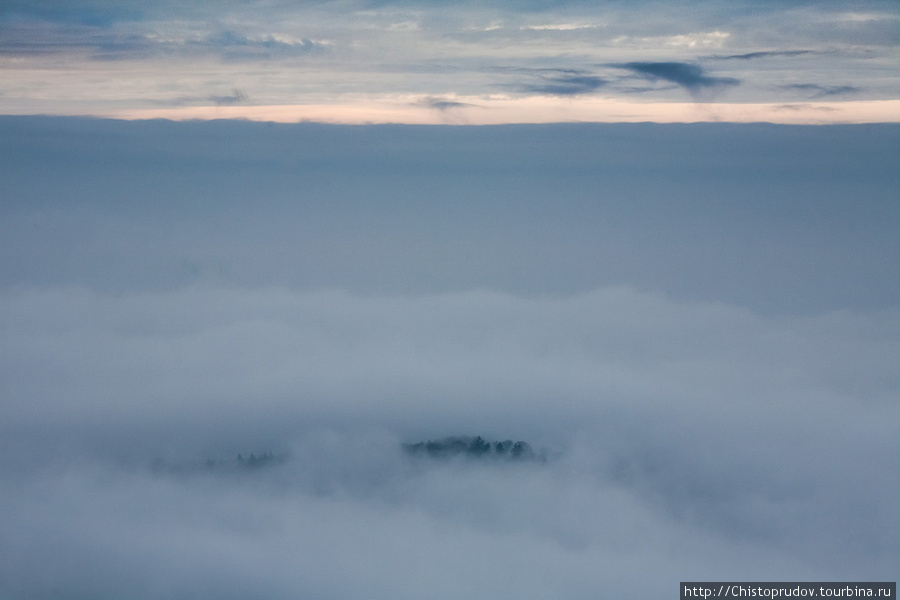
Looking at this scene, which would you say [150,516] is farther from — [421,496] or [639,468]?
[639,468]

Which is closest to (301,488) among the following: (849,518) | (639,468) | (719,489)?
(639,468)

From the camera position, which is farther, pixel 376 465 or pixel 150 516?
pixel 376 465

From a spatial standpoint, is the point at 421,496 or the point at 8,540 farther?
the point at 421,496

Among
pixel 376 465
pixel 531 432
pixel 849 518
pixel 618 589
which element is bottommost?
pixel 618 589

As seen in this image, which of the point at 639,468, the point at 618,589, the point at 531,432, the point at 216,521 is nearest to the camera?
the point at 618,589

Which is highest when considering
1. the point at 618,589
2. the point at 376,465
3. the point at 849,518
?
the point at 376,465

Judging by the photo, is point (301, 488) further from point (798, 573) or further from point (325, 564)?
point (798, 573)

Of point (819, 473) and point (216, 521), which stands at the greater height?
point (819, 473)

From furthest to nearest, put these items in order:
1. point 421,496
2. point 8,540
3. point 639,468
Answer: point 639,468, point 421,496, point 8,540

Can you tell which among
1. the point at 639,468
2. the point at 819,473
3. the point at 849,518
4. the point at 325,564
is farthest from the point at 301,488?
the point at 819,473
